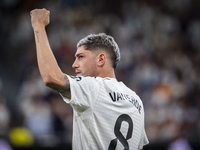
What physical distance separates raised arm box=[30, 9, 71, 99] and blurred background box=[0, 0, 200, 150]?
11.5 ft

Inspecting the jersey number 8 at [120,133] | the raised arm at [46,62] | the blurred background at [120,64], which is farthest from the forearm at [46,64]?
the blurred background at [120,64]

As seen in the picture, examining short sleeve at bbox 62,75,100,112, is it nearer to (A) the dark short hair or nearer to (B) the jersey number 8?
(B) the jersey number 8

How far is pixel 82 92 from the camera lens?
7.41 ft

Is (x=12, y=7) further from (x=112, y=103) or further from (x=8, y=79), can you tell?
(x=112, y=103)

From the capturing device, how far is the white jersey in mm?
2268

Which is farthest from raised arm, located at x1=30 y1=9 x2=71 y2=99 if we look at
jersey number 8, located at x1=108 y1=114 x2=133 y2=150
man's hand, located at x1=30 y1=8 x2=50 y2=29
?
jersey number 8, located at x1=108 y1=114 x2=133 y2=150

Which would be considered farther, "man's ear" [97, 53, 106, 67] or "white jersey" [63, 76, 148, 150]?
"man's ear" [97, 53, 106, 67]

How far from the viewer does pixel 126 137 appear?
8.23ft

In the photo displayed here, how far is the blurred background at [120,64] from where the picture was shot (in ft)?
22.2

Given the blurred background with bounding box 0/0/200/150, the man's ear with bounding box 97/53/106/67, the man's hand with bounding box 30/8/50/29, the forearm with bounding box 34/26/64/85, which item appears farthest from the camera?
the blurred background with bounding box 0/0/200/150

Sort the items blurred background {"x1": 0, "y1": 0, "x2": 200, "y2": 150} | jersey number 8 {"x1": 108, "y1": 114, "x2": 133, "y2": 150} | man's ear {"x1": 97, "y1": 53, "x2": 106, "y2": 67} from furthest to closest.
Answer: blurred background {"x1": 0, "y1": 0, "x2": 200, "y2": 150} < man's ear {"x1": 97, "y1": 53, "x2": 106, "y2": 67} < jersey number 8 {"x1": 108, "y1": 114, "x2": 133, "y2": 150}

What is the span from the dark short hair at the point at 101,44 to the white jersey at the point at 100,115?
40 centimetres

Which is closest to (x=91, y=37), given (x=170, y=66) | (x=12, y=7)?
(x=170, y=66)

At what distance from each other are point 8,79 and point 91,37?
510 cm
